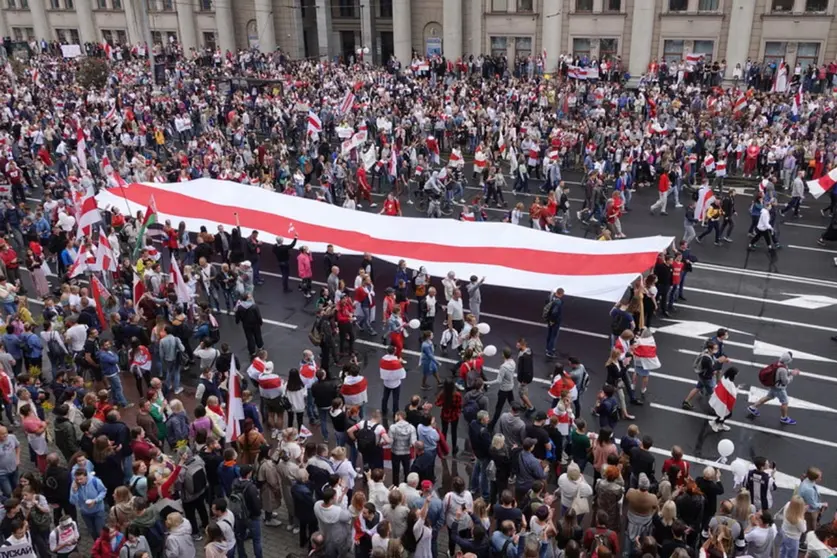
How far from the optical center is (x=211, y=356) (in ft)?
44.1

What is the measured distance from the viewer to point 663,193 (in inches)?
919

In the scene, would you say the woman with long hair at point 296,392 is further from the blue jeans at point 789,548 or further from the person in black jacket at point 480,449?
the blue jeans at point 789,548

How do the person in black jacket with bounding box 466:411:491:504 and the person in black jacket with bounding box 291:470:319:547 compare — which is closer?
the person in black jacket with bounding box 291:470:319:547

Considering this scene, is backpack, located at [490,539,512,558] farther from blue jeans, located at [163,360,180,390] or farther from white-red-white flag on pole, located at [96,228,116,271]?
white-red-white flag on pole, located at [96,228,116,271]

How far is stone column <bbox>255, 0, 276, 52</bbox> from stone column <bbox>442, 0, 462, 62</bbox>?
14036 mm

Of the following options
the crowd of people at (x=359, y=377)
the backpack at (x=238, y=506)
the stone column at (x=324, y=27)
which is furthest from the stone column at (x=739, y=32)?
the backpack at (x=238, y=506)

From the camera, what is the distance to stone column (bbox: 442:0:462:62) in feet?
157

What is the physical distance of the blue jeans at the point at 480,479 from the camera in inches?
442

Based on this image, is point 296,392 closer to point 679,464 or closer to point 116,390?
point 116,390

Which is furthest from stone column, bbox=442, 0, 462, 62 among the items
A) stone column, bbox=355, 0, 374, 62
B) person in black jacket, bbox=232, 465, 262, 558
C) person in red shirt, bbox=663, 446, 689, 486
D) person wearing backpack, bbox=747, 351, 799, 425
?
person in black jacket, bbox=232, 465, 262, 558

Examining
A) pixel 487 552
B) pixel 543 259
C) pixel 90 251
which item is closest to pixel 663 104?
pixel 543 259

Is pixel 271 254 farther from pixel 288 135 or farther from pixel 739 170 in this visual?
pixel 739 170

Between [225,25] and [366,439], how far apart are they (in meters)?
53.1

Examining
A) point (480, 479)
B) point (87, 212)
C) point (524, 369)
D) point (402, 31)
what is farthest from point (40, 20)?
point (480, 479)
